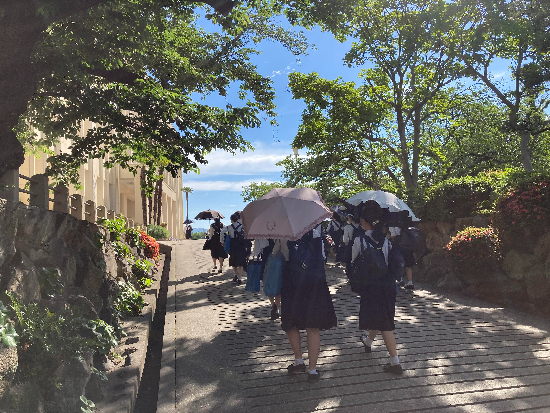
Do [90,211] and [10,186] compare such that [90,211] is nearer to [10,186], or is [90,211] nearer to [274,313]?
[10,186]

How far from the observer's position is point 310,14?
8.31 m

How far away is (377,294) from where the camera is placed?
210 inches

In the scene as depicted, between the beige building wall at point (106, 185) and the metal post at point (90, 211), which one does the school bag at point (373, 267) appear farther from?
the metal post at point (90, 211)

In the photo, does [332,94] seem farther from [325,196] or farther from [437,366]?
[437,366]

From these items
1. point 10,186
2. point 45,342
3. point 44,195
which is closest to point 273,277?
point 45,342

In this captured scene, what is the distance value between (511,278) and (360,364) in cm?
550

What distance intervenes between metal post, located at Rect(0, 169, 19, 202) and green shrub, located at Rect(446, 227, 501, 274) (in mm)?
9254

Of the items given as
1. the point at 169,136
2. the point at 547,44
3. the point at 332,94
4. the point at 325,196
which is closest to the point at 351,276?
the point at 169,136

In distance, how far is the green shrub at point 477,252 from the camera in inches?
393

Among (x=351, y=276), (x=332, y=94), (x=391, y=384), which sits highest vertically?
(x=332, y=94)

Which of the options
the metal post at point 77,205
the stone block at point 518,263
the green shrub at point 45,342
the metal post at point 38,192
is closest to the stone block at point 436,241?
the stone block at point 518,263

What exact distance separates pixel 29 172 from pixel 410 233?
15498 mm

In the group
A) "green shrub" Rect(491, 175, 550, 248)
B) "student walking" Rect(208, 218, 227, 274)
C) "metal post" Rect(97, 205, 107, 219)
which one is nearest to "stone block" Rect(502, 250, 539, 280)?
"green shrub" Rect(491, 175, 550, 248)

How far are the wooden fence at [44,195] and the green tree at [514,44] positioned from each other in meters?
11.2
